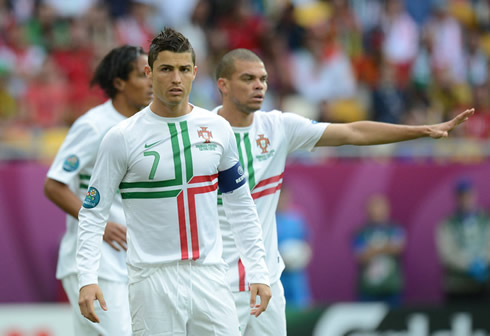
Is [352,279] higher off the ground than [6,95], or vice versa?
[6,95]

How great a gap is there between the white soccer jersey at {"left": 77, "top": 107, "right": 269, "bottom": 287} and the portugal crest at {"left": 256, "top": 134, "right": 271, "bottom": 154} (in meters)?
1.11

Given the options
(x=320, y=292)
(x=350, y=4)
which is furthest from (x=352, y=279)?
(x=350, y=4)

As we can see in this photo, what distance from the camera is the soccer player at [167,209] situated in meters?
5.09

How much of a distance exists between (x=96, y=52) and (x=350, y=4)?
5144 millimetres

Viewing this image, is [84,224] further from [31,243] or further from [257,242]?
[31,243]

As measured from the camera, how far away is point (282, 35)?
14.9 m

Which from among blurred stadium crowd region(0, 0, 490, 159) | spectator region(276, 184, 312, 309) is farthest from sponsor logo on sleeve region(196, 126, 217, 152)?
blurred stadium crowd region(0, 0, 490, 159)

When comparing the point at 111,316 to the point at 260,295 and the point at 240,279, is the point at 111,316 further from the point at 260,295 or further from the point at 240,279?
the point at 260,295

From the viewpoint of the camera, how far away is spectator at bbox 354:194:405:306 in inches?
468

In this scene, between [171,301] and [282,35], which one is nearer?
[171,301]

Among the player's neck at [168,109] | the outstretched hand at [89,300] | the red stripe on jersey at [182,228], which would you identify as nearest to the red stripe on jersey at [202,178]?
the red stripe on jersey at [182,228]

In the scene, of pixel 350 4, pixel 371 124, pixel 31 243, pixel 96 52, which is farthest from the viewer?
pixel 350 4

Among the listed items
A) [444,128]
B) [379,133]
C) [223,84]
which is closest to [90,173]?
[223,84]

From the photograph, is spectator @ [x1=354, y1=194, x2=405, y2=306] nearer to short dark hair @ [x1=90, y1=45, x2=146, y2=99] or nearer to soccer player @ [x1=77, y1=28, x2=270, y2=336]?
short dark hair @ [x1=90, y1=45, x2=146, y2=99]
